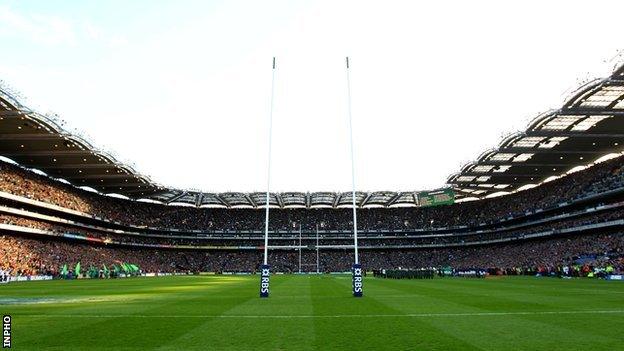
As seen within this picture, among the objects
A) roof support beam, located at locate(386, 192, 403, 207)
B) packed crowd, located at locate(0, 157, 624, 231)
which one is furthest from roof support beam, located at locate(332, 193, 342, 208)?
roof support beam, located at locate(386, 192, 403, 207)

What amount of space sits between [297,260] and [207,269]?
17221mm

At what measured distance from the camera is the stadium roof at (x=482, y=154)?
41.1 metres

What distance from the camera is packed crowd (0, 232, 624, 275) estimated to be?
54.3 m

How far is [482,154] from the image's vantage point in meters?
58.4

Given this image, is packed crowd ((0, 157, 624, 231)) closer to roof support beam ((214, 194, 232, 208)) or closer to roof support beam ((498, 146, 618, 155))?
roof support beam ((214, 194, 232, 208))

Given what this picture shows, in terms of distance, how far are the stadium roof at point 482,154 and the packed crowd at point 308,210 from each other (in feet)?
7.10

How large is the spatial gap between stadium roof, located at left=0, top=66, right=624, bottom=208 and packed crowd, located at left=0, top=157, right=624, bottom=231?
216cm

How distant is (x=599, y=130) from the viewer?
48500 millimetres

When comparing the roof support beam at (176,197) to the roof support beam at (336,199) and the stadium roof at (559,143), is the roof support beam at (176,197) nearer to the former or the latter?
the roof support beam at (336,199)

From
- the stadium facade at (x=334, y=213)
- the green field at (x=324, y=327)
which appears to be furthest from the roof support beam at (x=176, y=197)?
the green field at (x=324, y=327)

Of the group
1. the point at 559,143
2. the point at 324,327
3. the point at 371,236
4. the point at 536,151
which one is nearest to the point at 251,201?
the point at 371,236

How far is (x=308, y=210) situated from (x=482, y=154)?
164ft

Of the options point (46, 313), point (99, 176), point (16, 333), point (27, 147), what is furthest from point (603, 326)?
point (99, 176)

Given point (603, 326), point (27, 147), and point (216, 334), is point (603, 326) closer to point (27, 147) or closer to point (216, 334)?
point (216, 334)
